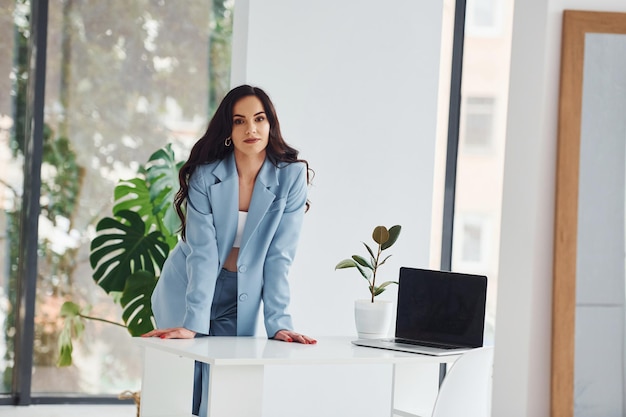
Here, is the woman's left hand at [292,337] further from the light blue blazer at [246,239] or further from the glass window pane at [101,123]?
the glass window pane at [101,123]

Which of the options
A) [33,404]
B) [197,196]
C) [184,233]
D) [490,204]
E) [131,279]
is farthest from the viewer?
[490,204]

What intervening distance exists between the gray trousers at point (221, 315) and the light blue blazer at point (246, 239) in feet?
0.21

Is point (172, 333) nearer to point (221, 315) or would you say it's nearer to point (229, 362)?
point (221, 315)

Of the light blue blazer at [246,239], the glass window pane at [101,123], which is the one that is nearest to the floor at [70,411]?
the glass window pane at [101,123]

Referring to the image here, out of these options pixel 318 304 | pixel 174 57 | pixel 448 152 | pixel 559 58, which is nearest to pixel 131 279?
pixel 318 304

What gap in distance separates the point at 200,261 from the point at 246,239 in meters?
0.16

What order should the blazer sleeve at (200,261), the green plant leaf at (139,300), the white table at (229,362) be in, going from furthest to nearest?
1. the green plant leaf at (139,300)
2. the blazer sleeve at (200,261)
3. the white table at (229,362)

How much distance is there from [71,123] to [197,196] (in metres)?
2.00

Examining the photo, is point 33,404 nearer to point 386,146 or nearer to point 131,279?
point 131,279

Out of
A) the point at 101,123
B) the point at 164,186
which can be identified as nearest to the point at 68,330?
the point at 164,186

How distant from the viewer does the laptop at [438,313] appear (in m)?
2.87

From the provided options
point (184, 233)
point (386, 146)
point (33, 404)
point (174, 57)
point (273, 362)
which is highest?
point (174, 57)

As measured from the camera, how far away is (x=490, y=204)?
510 cm

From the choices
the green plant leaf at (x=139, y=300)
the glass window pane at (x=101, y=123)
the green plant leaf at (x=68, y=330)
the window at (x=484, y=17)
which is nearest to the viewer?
the green plant leaf at (x=139, y=300)
